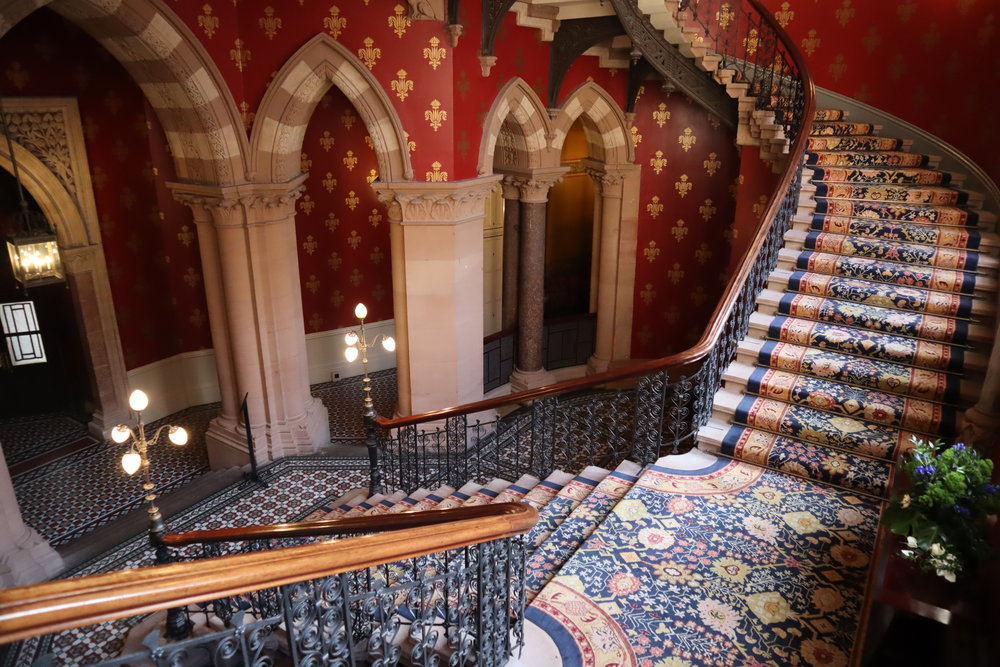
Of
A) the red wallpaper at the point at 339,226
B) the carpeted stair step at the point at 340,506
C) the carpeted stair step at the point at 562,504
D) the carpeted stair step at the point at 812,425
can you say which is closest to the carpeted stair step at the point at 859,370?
the carpeted stair step at the point at 812,425

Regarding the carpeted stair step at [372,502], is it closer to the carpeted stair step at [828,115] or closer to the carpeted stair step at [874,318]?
the carpeted stair step at [874,318]

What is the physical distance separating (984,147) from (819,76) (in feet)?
7.04

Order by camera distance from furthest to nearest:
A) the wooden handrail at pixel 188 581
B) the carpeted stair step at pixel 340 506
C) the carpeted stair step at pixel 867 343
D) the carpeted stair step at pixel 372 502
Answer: the carpeted stair step at pixel 340 506 < the carpeted stair step at pixel 372 502 < the carpeted stair step at pixel 867 343 < the wooden handrail at pixel 188 581

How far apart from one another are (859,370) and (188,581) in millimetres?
4175

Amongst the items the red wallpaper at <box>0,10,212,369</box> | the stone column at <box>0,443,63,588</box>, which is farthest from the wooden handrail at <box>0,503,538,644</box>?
the red wallpaper at <box>0,10,212,369</box>

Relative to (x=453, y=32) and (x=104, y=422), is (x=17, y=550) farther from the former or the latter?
(x=453, y=32)

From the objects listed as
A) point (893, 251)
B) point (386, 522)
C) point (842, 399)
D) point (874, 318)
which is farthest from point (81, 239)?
point (893, 251)

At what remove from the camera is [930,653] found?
2736mm

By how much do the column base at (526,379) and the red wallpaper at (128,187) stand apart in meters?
4.30

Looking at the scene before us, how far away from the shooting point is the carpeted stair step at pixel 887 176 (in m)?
6.19

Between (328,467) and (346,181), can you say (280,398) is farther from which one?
(346,181)

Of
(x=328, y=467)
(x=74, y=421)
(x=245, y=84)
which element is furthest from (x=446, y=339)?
(x=74, y=421)

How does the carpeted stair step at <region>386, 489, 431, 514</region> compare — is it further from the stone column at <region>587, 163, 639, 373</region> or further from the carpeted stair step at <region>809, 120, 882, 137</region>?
the carpeted stair step at <region>809, 120, 882, 137</region>

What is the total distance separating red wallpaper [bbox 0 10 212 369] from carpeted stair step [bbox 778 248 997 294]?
23.8 ft
